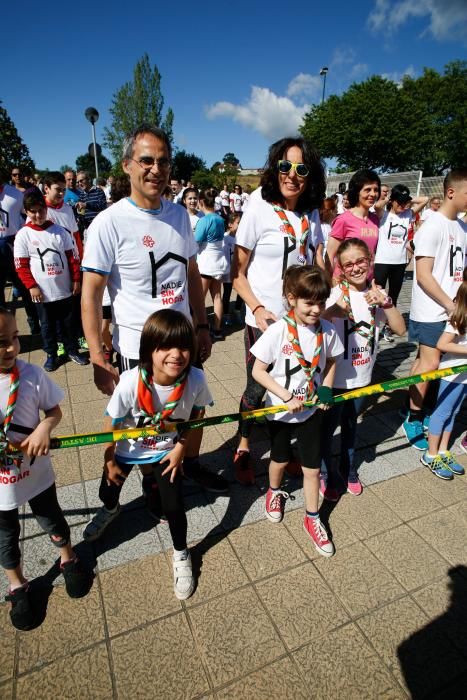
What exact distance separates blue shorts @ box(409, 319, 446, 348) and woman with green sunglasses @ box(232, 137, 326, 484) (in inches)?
51.8

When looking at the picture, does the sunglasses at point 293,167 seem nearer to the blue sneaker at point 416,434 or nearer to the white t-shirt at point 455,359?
the white t-shirt at point 455,359

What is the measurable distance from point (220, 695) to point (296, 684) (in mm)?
355

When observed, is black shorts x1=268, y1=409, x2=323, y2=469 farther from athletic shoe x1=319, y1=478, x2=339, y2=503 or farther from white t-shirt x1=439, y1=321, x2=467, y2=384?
white t-shirt x1=439, y1=321, x2=467, y2=384

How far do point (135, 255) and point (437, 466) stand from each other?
2.96 m

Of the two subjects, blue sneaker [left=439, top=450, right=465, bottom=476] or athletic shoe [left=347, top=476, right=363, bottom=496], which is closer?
athletic shoe [left=347, top=476, right=363, bottom=496]

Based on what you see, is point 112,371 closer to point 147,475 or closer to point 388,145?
point 147,475

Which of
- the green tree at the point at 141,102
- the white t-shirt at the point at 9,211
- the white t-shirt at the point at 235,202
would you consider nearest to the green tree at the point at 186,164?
the green tree at the point at 141,102

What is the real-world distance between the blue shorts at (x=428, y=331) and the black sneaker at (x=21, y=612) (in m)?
3.41

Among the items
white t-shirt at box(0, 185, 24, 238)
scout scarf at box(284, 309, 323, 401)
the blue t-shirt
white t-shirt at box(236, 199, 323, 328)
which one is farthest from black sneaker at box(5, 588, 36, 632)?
white t-shirt at box(0, 185, 24, 238)

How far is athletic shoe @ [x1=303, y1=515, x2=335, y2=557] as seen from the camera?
8.16 feet

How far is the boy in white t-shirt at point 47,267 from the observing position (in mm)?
4785

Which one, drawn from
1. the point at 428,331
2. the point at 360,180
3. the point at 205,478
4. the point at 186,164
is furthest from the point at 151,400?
the point at 186,164

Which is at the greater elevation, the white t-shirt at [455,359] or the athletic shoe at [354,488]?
the white t-shirt at [455,359]

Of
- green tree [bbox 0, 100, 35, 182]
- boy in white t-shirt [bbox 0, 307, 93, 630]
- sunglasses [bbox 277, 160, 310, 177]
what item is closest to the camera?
boy in white t-shirt [bbox 0, 307, 93, 630]
